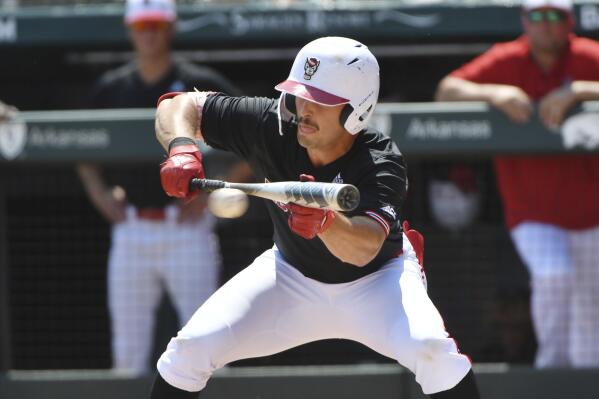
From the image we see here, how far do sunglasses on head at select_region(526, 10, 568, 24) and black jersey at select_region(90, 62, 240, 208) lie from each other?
1.52 m

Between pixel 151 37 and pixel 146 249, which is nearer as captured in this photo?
pixel 146 249

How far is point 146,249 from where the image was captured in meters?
5.72

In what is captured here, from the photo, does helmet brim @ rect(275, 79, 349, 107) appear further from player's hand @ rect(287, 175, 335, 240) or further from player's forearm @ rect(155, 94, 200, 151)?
player's hand @ rect(287, 175, 335, 240)

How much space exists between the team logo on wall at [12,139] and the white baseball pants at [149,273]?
2.03ft

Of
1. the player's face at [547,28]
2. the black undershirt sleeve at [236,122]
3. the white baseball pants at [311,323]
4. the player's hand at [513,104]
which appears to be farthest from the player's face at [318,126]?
the player's face at [547,28]

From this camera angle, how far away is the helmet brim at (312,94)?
12.8ft

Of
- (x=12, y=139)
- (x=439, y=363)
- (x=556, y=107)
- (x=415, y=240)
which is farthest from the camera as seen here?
(x=12, y=139)

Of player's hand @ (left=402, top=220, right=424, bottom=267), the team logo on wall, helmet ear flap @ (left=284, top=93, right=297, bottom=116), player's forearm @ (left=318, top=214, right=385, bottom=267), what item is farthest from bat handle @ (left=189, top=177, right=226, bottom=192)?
the team logo on wall

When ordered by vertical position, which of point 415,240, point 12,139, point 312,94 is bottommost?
point 415,240

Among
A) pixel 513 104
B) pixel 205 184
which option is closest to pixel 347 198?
pixel 205 184

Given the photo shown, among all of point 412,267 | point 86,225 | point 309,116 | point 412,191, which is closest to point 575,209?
point 412,191

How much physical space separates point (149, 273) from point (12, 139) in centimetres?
93

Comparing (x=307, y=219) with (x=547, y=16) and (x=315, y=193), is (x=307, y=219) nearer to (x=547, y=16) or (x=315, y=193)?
(x=315, y=193)

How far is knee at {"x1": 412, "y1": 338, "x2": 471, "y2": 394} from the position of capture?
151 inches
